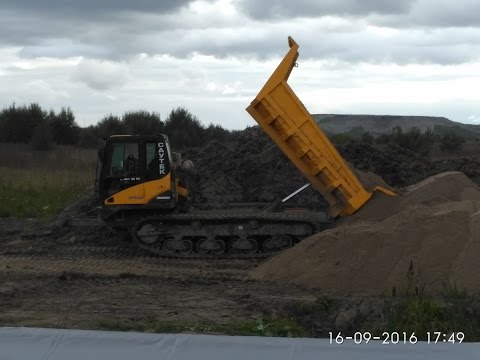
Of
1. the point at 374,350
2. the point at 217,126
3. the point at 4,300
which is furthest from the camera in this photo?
the point at 217,126

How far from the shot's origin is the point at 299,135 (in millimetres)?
14148

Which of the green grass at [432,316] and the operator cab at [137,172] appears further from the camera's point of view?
the operator cab at [137,172]

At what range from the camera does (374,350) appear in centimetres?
457

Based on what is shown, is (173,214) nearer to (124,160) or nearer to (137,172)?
(137,172)

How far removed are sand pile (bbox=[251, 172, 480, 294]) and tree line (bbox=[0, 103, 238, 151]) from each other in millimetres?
29628

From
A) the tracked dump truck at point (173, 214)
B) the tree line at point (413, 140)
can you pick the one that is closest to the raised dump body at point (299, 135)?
the tracked dump truck at point (173, 214)

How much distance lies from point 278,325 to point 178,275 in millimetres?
5216

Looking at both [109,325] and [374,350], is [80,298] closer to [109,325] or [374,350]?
[109,325]

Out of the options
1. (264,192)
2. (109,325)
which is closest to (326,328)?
(109,325)

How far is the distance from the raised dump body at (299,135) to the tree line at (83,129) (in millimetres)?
27706

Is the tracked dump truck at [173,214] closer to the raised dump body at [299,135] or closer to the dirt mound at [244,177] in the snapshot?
the raised dump body at [299,135]

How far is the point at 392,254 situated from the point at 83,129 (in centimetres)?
4131

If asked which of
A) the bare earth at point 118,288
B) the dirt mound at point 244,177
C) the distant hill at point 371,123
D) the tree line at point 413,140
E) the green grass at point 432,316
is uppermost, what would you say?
the distant hill at point 371,123

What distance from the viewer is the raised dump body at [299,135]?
14.1 metres
